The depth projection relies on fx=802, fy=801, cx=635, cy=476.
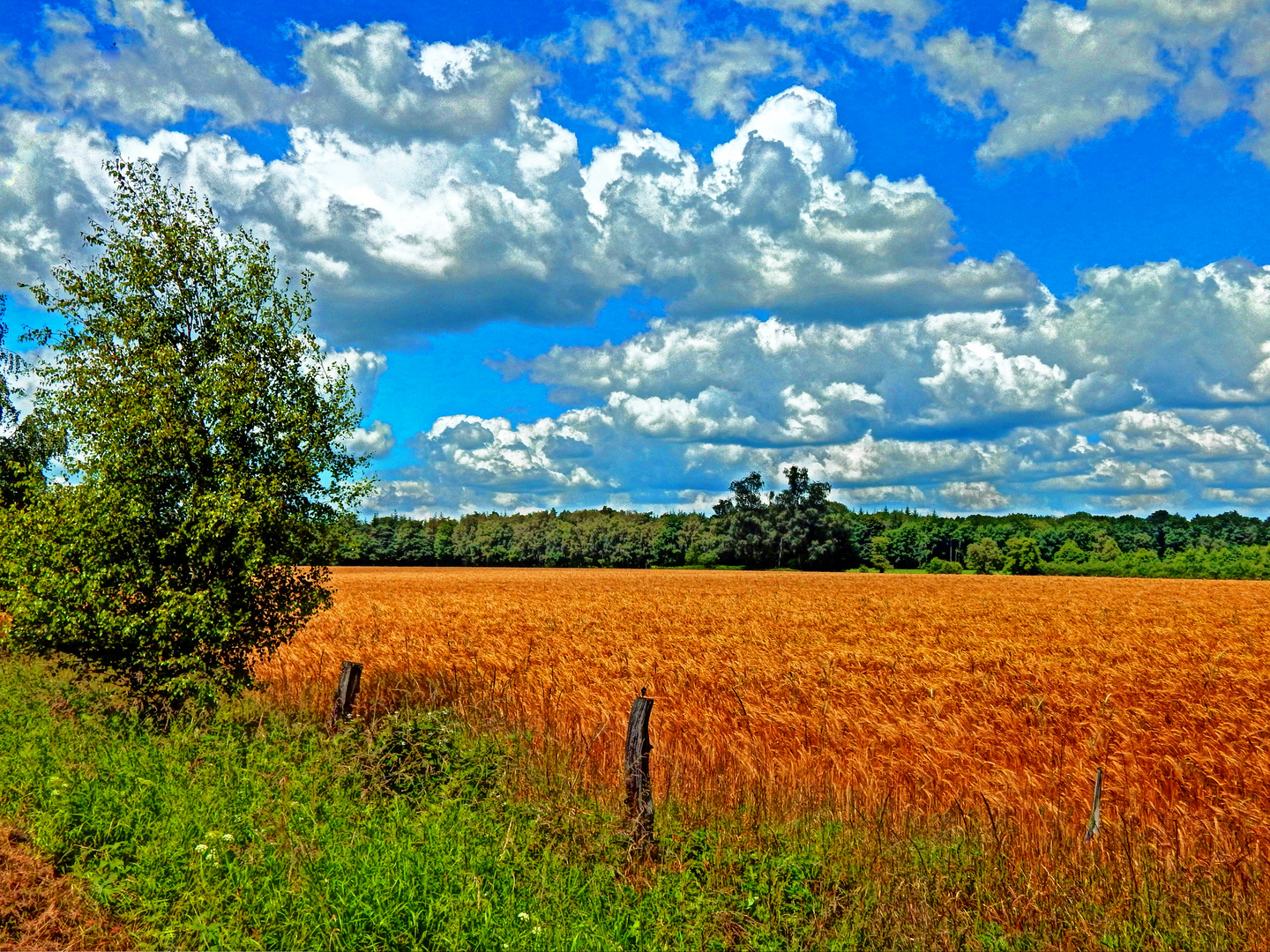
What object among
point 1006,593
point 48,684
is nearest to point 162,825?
point 48,684

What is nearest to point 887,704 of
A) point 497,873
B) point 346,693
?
point 497,873

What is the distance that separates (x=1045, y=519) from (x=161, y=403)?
7701 inches

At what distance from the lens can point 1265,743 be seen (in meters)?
12.0

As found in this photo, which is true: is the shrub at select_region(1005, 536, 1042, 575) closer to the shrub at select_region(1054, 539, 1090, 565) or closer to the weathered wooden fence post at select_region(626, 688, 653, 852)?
the shrub at select_region(1054, 539, 1090, 565)

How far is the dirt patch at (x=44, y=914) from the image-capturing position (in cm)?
622

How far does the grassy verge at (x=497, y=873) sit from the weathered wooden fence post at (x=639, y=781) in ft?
0.67

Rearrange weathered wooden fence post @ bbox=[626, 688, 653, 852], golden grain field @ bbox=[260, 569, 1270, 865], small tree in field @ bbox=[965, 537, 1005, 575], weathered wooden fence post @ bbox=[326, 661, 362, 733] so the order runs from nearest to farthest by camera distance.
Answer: weathered wooden fence post @ bbox=[626, 688, 653, 852], golden grain field @ bbox=[260, 569, 1270, 865], weathered wooden fence post @ bbox=[326, 661, 362, 733], small tree in field @ bbox=[965, 537, 1005, 575]

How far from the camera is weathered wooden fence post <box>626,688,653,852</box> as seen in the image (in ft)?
26.6

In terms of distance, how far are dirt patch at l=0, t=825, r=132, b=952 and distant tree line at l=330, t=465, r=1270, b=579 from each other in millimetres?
103834

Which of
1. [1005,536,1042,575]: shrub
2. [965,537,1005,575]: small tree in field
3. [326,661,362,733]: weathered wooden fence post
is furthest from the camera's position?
[965,537,1005,575]: small tree in field

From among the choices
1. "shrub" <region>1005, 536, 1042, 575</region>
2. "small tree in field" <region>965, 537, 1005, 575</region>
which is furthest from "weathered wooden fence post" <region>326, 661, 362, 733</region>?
"small tree in field" <region>965, 537, 1005, 575</region>

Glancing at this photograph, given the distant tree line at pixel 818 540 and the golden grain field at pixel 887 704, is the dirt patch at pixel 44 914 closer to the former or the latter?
the golden grain field at pixel 887 704

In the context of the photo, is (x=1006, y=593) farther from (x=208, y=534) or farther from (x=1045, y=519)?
(x=1045, y=519)

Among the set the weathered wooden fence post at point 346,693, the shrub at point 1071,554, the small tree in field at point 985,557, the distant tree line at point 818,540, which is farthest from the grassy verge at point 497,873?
the shrub at point 1071,554
